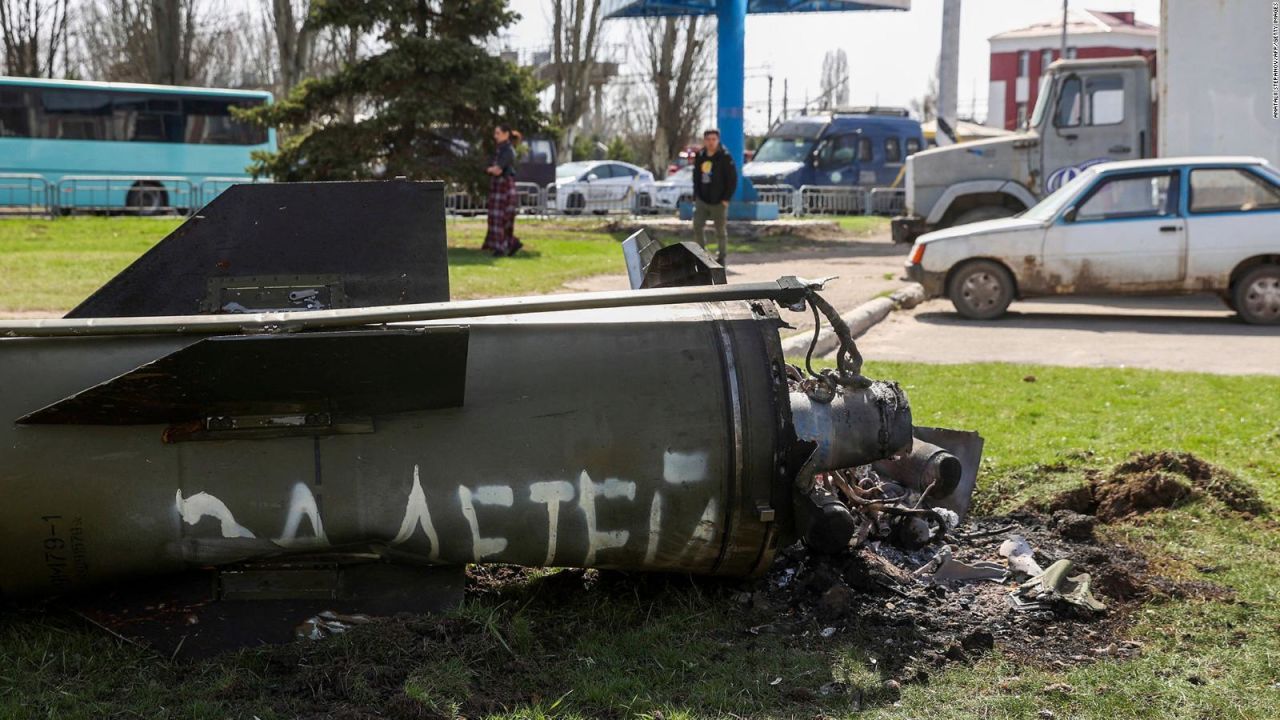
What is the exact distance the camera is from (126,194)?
26875 mm

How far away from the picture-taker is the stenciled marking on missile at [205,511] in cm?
368

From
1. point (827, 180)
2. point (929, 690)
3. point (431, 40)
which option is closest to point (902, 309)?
point (431, 40)

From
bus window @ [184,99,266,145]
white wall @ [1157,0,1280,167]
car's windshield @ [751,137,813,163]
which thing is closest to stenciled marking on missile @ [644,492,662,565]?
white wall @ [1157,0,1280,167]

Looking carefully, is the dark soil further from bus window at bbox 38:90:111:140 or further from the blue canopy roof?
bus window at bbox 38:90:111:140

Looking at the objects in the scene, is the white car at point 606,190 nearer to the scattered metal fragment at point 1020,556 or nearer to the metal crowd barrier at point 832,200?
the metal crowd barrier at point 832,200

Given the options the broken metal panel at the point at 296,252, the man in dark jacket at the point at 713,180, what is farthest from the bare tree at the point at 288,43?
the broken metal panel at the point at 296,252

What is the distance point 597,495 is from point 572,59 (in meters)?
40.8

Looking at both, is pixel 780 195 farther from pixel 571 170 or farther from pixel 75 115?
pixel 75 115

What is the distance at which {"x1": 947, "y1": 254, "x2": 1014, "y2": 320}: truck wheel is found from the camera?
12445 mm

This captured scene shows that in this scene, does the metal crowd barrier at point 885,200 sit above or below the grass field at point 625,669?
above

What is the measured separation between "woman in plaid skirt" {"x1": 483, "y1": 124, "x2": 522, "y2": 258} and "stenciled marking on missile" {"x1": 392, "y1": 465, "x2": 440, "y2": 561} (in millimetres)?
13985

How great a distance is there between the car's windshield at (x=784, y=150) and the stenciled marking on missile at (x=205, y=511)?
31222mm

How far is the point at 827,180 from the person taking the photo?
34000mm

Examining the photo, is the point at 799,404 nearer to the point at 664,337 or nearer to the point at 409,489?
the point at 664,337
